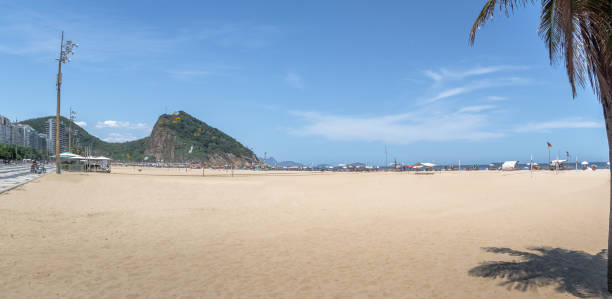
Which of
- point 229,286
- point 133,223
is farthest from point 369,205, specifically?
point 229,286

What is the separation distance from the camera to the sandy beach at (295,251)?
4.45 m

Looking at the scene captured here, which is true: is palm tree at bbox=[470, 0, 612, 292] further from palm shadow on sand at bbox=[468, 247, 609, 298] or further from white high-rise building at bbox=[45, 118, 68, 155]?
white high-rise building at bbox=[45, 118, 68, 155]

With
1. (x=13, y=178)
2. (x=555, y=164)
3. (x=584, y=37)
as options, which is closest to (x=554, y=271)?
(x=584, y=37)

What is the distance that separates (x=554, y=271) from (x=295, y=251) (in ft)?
14.0

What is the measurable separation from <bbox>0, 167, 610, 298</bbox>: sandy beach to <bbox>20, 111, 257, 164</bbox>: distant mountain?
101m

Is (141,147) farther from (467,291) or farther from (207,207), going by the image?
(467,291)

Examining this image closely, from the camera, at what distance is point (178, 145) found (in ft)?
387

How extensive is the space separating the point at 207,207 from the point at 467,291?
371 inches

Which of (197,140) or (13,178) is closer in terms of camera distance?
(13,178)

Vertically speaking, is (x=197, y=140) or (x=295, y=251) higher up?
(x=197, y=140)

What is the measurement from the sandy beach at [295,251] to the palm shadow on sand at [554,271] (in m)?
0.02

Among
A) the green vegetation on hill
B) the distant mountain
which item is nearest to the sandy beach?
the distant mountain

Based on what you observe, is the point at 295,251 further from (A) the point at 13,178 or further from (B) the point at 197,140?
(B) the point at 197,140

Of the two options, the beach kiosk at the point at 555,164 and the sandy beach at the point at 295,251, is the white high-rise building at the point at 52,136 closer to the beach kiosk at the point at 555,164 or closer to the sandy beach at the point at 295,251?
the sandy beach at the point at 295,251
